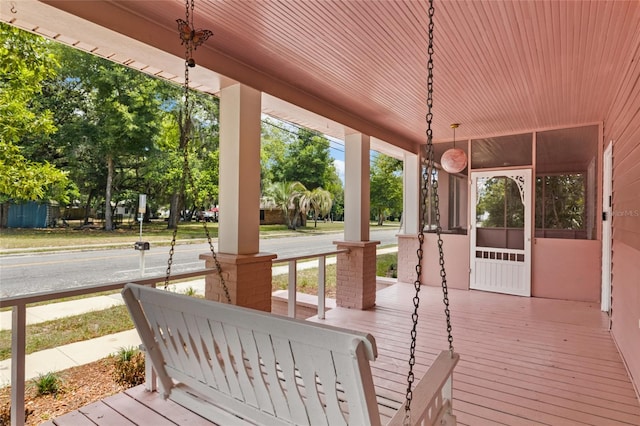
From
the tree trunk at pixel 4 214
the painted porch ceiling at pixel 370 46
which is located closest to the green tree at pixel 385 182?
the painted porch ceiling at pixel 370 46

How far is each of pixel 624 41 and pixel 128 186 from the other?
13.5 metres

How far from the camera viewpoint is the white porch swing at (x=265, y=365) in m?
1.10

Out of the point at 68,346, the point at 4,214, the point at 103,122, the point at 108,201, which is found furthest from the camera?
the point at 108,201

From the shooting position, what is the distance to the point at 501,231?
5.86m

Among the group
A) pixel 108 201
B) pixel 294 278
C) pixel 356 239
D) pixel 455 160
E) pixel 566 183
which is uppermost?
pixel 455 160

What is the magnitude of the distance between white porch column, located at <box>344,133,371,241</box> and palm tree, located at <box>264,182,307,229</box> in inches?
500

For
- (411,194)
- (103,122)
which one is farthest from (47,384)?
(103,122)

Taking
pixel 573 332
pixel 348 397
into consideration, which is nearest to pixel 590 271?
pixel 573 332

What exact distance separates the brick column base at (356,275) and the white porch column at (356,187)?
153 millimetres

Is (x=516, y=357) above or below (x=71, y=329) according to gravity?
above

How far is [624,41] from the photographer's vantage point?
2.64m

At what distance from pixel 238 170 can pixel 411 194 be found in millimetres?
4399

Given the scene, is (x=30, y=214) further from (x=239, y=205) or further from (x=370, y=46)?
(x=370, y=46)

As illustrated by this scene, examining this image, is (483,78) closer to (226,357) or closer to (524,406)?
(524,406)
